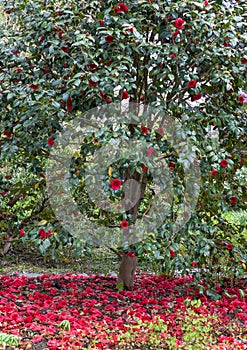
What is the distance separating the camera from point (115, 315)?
3162 millimetres

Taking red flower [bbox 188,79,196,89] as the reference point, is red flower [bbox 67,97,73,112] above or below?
below

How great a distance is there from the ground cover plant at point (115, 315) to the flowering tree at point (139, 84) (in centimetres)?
34

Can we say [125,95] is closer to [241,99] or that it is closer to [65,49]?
[65,49]

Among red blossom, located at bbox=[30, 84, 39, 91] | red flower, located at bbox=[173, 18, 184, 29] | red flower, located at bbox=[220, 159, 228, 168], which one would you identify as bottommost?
red flower, located at bbox=[220, 159, 228, 168]

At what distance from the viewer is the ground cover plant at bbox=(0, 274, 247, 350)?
8.55ft

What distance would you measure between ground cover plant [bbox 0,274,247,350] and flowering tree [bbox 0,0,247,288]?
13.6 inches

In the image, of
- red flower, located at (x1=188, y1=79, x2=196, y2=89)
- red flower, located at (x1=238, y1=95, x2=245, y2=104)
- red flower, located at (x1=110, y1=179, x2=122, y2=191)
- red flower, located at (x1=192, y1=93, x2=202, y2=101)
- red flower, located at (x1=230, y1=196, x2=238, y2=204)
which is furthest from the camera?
red flower, located at (x1=230, y1=196, x2=238, y2=204)

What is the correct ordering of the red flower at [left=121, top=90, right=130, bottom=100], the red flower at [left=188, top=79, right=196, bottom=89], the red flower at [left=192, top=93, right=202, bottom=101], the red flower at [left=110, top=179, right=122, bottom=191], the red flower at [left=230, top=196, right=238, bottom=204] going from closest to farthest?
→ the red flower at [left=110, top=179, right=122, bottom=191] → the red flower at [left=121, top=90, right=130, bottom=100] → the red flower at [left=188, top=79, right=196, bottom=89] → the red flower at [left=192, top=93, right=202, bottom=101] → the red flower at [left=230, top=196, right=238, bottom=204]

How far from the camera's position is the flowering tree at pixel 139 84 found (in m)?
2.99

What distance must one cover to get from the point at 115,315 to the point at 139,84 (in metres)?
1.59

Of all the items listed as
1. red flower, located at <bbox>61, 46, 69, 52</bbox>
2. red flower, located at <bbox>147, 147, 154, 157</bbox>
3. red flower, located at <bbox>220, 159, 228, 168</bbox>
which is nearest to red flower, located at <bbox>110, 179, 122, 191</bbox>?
red flower, located at <bbox>147, 147, 154, 157</bbox>

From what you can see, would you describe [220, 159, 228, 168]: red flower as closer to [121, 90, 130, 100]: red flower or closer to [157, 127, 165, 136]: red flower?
[157, 127, 165, 136]: red flower

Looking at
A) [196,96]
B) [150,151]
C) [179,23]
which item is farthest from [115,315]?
[179,23]

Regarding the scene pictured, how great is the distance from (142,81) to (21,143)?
3.15 ft
